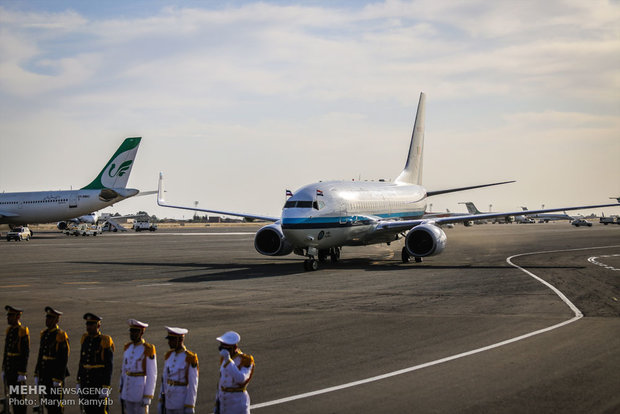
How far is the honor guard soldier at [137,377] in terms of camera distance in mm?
8688

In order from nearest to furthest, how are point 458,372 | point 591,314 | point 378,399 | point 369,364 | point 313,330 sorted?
1. point 378,399
2. point 458,372
3. point 369,364
4. point 313,330
5. point 591,314

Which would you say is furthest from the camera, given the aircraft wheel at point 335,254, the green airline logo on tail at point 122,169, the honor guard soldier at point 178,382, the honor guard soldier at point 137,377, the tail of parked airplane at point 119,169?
the green airline logo on tail at point 122,169

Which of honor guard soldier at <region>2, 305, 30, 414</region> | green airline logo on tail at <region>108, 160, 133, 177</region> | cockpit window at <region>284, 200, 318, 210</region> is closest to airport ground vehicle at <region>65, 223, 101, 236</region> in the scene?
green airline logo on tail at <region>108, 160, 133, 177</region>

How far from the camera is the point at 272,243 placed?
124 feet

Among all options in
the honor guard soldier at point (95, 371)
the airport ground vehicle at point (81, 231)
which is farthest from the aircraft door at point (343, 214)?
the airport ground vehicle at point (81, 231)

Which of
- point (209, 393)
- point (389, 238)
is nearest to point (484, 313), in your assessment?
point (209, 393)

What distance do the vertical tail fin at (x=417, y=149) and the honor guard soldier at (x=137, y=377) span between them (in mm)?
47049

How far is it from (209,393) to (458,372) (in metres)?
4.60

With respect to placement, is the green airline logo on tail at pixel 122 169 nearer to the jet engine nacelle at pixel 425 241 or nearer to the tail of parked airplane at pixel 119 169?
the tail of parked airplane at pixel 119 169

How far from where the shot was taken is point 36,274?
3316cm

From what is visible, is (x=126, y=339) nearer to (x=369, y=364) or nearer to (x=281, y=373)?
(x=281, y=373)

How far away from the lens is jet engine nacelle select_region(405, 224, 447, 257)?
36.2m

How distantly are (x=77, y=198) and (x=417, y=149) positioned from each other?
45270 mm

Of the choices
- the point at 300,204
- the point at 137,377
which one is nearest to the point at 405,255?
the point at 300,204
